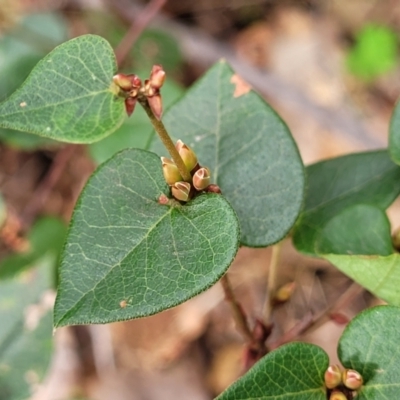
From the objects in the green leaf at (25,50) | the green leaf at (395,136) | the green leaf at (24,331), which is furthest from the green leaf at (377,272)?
the green leaf at (25,50)

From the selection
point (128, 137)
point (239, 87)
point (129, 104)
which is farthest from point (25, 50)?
point (129, 104)

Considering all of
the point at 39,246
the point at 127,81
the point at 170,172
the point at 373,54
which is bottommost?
the point at 373,54

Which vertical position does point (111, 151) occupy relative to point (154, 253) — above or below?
below

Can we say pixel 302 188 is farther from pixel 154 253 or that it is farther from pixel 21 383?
pixel 21 383

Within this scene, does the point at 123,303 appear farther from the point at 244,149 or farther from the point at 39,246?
the point at 39,246

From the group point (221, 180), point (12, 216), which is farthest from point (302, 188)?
point (12, 216)

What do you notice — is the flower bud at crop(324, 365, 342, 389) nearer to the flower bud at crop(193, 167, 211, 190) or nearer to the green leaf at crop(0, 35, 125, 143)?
the flower bud at crop(193, 167, 211, 190)

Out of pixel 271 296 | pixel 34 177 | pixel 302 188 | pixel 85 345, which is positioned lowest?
pixel 85 345
